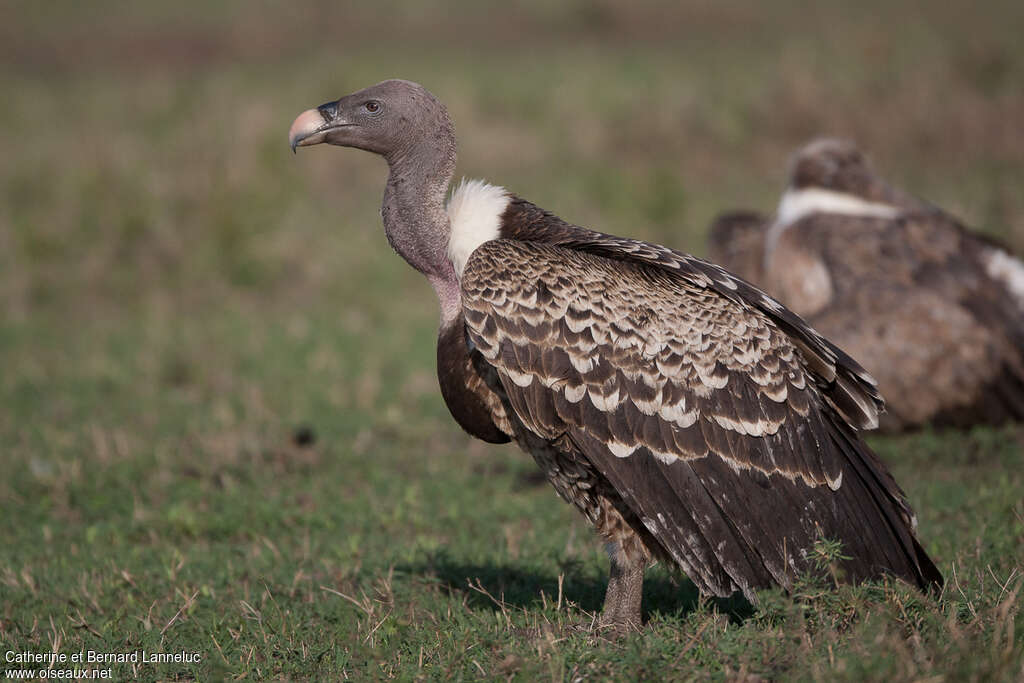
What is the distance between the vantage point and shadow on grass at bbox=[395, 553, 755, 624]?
203 inches

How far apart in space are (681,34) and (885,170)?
32.9 ft

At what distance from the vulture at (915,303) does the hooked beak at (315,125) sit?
13.3 feet

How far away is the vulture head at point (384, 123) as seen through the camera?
4977 mm

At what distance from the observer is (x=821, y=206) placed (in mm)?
8422

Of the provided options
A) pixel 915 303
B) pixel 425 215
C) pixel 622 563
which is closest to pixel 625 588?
pixel 622 563

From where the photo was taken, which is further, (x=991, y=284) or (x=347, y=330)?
(x=347, y=330)

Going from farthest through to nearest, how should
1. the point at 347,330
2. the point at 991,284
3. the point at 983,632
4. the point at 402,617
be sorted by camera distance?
the point at 347,330
the point at 991,284
the point at 402,617
the point at 983,632

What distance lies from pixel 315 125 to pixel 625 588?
2325mm

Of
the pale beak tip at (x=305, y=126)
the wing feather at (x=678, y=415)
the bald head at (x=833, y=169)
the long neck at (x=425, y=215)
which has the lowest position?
the wing feather at (x=678, y=415)

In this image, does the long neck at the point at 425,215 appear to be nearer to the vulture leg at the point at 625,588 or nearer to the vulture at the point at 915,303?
the vulture leg at the point at 625,588

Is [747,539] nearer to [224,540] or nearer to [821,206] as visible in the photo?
[224,540]

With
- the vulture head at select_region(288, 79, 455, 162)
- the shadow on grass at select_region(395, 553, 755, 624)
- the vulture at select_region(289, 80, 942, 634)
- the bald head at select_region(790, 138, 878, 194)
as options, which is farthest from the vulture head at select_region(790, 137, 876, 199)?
the vulture head at select_region(288, 79, 455, 162)

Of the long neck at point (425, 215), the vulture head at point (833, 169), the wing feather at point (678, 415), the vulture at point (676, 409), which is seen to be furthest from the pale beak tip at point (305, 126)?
the vulture head at point (833, 169)

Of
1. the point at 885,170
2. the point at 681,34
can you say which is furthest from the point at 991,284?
the point at 681,34
